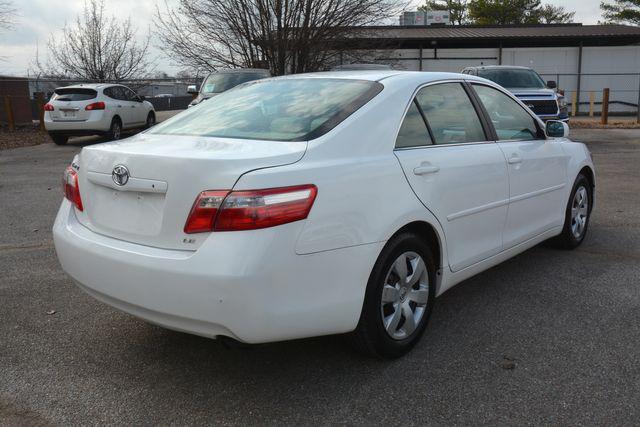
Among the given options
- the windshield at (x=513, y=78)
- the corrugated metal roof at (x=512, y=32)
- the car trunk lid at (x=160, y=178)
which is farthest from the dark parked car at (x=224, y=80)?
the corrugated metal roof at (x=512, y=32)

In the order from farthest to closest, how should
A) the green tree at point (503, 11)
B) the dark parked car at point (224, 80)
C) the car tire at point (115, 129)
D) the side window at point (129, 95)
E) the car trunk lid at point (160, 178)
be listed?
1. the green tree at point (503, 11)
2. the side window at point (129, 95)
3. the car tire at point (115, 129)
4. the dark parked car at point (224, 80)
5. the car trunk lid at point (160, 178)

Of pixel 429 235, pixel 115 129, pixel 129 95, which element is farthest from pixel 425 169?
pixel 129 95

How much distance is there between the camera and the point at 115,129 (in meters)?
16.9

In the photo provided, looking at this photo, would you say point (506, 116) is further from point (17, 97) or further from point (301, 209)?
point (17, 97)

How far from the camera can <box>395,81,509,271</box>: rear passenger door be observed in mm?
3291

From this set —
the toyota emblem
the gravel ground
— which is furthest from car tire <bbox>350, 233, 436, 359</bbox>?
the toyota emblem

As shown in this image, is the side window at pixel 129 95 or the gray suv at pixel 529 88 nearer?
the gray suv at pixel 529 88

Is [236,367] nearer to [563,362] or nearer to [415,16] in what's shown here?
[563,362]

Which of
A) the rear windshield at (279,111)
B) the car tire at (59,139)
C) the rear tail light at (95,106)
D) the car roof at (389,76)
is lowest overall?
the car tire at (59,139)

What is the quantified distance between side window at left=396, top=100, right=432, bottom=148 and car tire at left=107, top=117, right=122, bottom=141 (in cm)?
1464

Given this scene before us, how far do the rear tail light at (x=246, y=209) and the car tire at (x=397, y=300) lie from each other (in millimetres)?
591

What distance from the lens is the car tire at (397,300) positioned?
297 cm

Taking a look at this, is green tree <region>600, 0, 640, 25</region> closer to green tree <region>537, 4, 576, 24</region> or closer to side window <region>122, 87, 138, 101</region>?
green tree <region>537, 4, 576, 24</region>

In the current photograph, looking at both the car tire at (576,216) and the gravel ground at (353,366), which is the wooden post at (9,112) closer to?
the gravel ground at (353,366)
